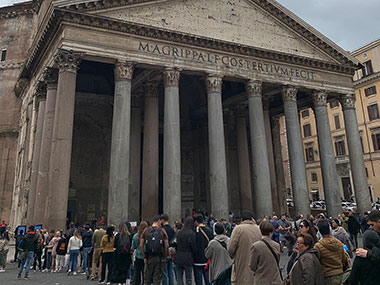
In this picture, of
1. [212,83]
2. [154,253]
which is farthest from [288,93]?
[154,253]

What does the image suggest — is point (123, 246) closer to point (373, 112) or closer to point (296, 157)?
point (296, 157)

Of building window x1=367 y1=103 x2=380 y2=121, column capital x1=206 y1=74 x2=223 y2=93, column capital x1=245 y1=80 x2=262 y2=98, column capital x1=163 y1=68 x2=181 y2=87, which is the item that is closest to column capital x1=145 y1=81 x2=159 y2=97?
column capital x1=163 y1=68 x2=181 y2=87

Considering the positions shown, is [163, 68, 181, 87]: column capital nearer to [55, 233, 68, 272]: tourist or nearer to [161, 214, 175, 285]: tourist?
[55, 233, 68, 272]: tourist

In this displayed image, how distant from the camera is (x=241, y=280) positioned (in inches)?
162

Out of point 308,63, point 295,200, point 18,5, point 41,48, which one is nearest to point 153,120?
point 41,48

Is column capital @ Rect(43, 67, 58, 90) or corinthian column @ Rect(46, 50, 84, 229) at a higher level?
column capital @ Rect(43, 67, 58, 90)

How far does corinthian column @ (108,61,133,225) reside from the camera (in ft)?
39.3

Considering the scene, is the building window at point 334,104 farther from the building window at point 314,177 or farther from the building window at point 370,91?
the building window at point 314,177

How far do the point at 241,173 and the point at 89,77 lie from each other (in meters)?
11.9

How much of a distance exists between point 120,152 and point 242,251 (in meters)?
9.06

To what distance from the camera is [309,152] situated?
38.5 m

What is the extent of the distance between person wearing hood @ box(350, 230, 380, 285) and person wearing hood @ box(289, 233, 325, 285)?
318mm

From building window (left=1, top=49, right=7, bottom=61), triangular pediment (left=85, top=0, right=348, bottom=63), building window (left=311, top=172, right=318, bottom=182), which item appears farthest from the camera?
building window (left=311, top=172, right=318, bottom=182)

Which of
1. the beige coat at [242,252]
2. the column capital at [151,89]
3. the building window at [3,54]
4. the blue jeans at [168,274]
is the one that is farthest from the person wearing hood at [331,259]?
the building window at [3,54]
